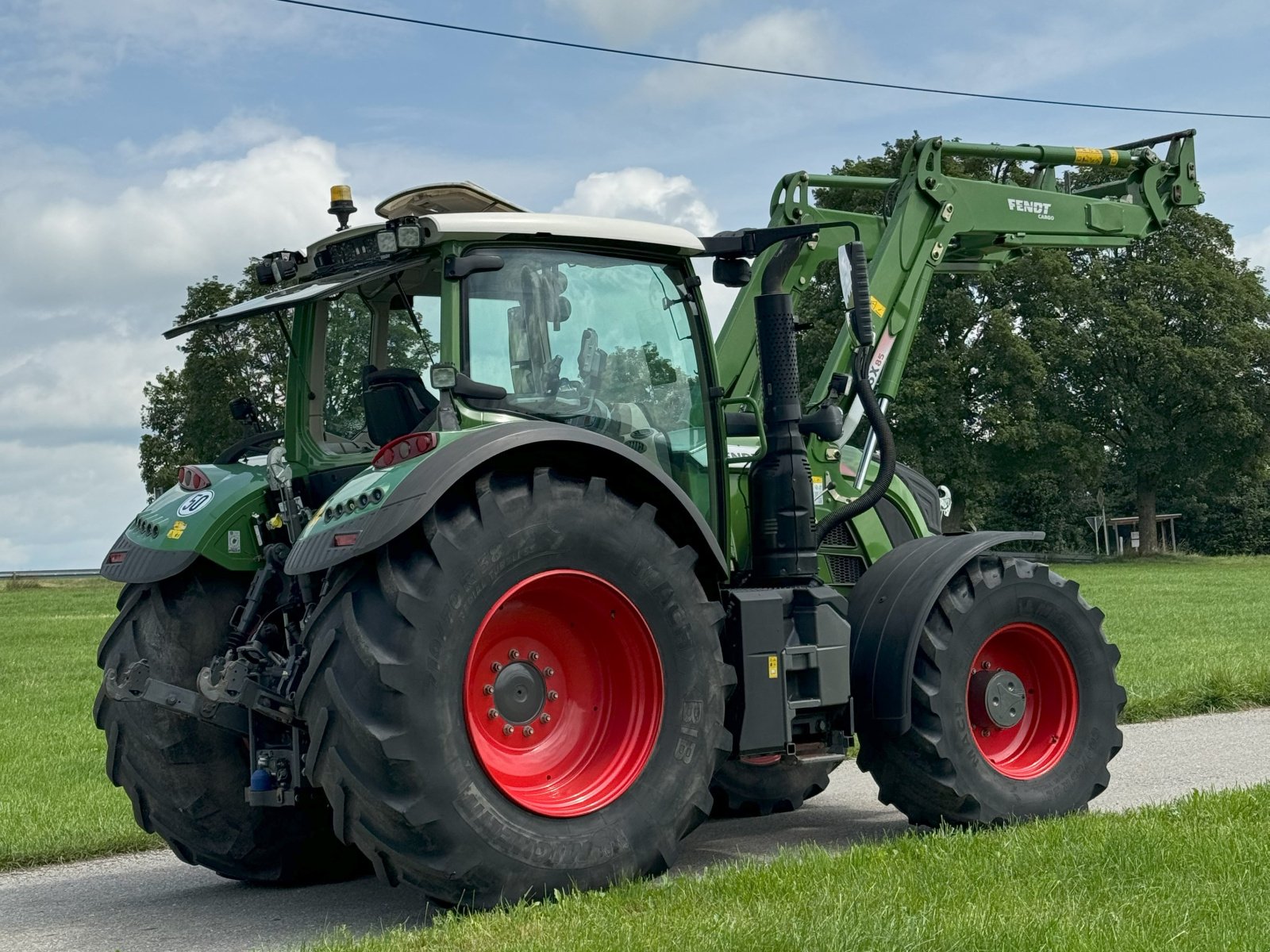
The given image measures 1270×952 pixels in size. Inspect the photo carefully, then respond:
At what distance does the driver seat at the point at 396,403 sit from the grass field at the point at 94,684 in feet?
9.37

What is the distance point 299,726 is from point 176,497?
5.70 feet

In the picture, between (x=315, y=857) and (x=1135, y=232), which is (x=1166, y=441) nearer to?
(x=1135, y=232)

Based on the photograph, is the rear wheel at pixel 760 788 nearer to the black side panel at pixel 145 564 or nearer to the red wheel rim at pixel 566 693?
the red wheel rim at pixel 566 693

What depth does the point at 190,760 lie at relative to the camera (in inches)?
255

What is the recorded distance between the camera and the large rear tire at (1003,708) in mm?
6684

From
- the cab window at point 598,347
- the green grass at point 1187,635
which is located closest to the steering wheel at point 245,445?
the cab window at point 598,347

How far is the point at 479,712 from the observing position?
18.1 ft

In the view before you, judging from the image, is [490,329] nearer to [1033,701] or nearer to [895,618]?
[895,618]

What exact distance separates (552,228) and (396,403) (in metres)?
1.00

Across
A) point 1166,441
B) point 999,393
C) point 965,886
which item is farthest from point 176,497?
point 1166,441

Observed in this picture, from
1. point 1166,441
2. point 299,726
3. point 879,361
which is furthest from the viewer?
point 1166,441

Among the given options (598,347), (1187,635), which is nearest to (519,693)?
(598,347)

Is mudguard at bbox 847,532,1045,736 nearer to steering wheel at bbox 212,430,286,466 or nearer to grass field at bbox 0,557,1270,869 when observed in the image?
steering wheel at bbox 212,430,286,466

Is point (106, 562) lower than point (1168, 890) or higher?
higher
